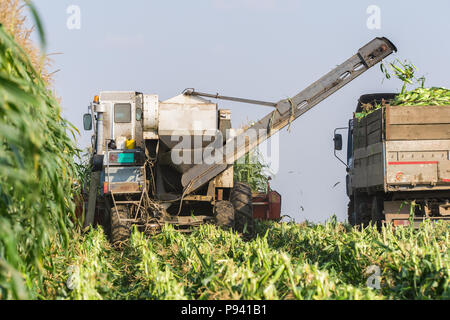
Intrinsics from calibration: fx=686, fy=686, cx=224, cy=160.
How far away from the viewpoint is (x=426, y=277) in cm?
656

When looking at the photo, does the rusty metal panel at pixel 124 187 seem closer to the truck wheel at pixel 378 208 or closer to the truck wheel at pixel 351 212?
the truck wheel at pixel 378 208

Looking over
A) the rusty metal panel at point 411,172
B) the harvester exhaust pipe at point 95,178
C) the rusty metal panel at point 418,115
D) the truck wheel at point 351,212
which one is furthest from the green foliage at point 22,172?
the truck wheel at point 351,212

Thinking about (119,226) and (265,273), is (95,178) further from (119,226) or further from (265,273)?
(265,273)

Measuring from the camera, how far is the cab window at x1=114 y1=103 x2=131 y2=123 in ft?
47.2

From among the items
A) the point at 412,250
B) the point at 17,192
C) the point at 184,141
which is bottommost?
the point at 412,250

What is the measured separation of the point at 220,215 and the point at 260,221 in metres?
3.03

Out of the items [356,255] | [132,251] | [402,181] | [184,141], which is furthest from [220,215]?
[356,255]

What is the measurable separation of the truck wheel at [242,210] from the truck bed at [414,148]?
256cm

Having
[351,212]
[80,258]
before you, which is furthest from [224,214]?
[351,212]

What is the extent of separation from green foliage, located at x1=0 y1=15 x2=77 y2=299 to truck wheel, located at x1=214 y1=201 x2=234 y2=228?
205 inches

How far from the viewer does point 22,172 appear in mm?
4125

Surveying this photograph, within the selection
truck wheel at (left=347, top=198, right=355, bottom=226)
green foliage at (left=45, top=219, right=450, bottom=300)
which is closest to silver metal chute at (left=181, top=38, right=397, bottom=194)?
green foliage at (left=45, top=219, right=450, bottom=300)

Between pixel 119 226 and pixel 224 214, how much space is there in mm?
1940
